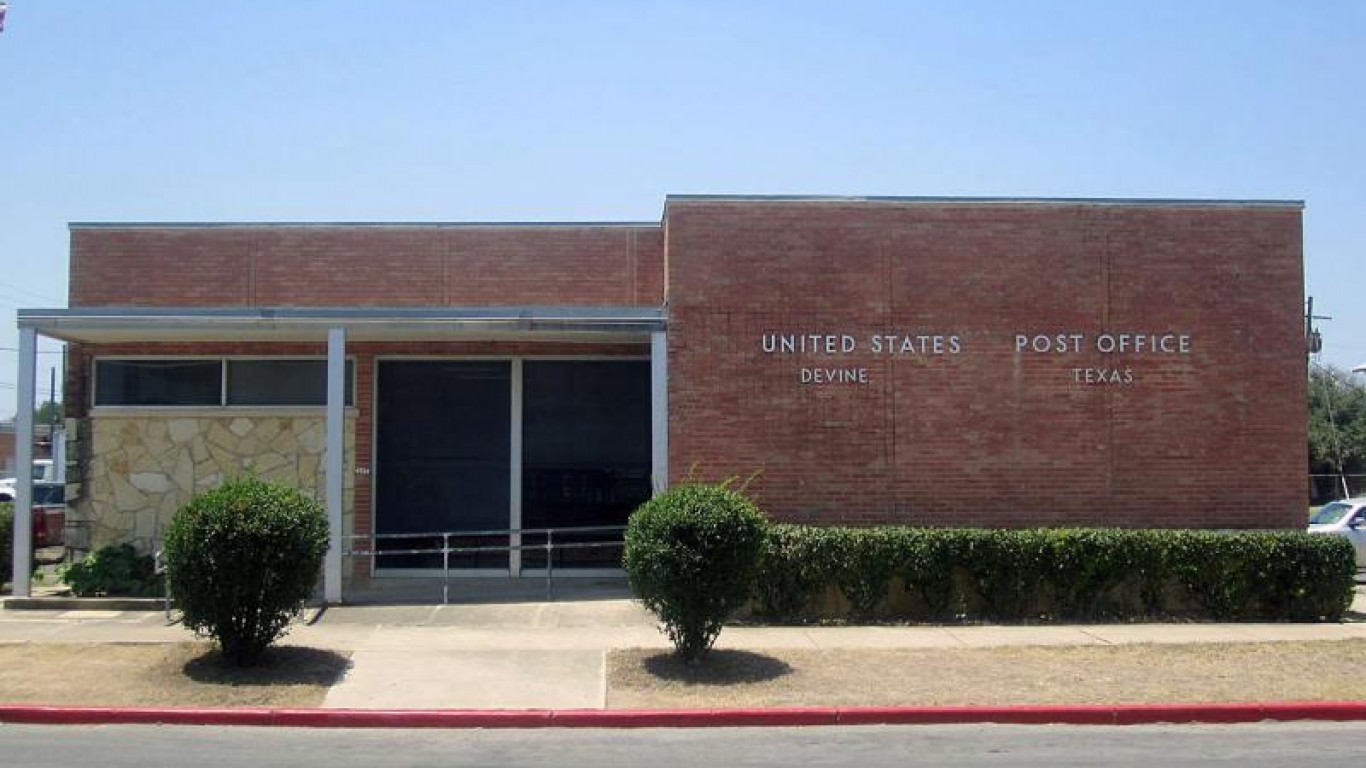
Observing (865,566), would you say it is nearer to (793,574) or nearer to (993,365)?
(793,574)

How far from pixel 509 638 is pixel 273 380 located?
6327mm

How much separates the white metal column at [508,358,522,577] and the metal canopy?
1510 mm

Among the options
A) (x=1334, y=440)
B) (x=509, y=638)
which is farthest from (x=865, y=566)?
(x=1334, y=440)

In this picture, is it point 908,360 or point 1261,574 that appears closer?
point 1261,574

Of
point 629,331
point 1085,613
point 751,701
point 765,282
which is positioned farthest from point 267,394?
point 1085,613

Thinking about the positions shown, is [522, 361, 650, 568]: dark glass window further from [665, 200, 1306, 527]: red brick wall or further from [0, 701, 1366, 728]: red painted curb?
[0, 701, 1366, 728]: red painted curb

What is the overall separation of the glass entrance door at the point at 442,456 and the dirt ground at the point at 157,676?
4931 mm

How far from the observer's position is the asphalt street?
8.46m

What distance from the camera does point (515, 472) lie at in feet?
→ 55.0

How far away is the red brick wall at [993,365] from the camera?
594 inches

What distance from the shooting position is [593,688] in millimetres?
10641

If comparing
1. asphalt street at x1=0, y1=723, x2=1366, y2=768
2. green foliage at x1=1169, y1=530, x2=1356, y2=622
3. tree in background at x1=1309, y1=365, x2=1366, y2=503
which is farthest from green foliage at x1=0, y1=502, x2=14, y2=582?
→ tree in background at x1=1309, y1=365, x2=1366, y2=503

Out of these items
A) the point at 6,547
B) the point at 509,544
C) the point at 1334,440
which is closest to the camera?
the point at 6,547

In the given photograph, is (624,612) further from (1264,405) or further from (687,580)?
(1264,405)
